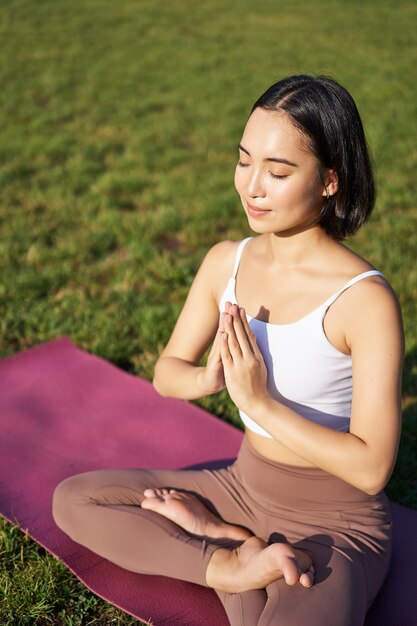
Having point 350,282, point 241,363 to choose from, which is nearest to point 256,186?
point 350,282

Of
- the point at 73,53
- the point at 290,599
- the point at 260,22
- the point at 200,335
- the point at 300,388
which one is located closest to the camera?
the point at 290,599

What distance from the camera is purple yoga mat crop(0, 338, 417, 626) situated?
2.47 m

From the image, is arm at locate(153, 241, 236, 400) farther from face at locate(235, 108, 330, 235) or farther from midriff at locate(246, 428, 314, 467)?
face at locate(235, 108, 330, 235)

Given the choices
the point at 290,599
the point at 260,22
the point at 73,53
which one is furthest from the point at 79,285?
the point at 260,22

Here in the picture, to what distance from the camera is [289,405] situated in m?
2.36

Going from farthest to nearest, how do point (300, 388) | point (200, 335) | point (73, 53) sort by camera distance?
point (73, 53) → point (200, 335) → point (300, 388)

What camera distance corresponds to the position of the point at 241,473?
2.59 m

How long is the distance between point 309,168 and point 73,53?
966 cm

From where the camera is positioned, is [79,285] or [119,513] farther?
[79,285]

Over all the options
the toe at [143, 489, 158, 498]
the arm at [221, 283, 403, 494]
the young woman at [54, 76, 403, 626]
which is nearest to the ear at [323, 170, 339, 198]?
the young woman at [54, 76, 403, 626]

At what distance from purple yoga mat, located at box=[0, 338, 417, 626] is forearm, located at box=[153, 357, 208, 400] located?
616 millimetres

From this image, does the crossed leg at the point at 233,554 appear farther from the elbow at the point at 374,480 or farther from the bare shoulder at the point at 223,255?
the bare shoulder at the point at 223,255

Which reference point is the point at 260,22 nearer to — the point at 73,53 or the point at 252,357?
the point at 73,53

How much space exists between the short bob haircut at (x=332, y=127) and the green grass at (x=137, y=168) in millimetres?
554
